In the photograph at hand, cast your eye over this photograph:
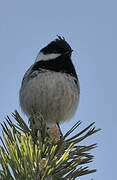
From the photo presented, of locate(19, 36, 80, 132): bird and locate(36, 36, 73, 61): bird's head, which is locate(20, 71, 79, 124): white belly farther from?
locate(36, 36, 73, 61): bird's head

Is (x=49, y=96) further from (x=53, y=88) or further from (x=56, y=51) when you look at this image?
(x=56, y=51)

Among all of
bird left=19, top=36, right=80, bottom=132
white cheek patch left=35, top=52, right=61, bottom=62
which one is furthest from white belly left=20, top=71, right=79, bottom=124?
white cheek patch left=35, top=52, right=61, bottom=62

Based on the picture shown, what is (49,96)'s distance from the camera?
421cm

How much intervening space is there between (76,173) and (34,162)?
218mm

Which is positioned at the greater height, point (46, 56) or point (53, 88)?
point (46, 56)

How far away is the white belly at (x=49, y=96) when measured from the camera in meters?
4.18

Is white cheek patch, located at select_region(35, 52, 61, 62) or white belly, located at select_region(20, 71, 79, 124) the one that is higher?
white cheek patch, located at select_region(35, 52, 61, 62)

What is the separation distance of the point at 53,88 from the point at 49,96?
0.12 metres

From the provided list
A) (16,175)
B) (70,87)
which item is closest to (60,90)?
(70,87)

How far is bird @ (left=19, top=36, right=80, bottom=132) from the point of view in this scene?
4.20 m

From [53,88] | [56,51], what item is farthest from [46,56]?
[53,88]

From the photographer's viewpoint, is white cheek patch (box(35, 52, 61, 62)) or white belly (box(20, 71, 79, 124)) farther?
white cheek patch (box(35, 52, 61, 62))

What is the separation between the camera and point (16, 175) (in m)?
1.56

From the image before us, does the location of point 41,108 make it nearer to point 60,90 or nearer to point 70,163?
point 60,90
